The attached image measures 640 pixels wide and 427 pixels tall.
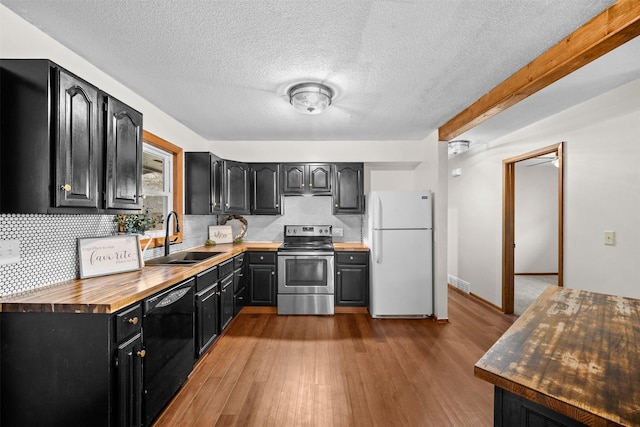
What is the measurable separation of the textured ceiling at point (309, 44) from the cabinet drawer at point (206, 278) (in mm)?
1640

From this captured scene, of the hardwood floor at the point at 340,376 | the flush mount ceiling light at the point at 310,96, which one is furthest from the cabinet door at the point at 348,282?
the flush mount ceiling light at the point at 310,96

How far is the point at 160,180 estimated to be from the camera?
3295mm

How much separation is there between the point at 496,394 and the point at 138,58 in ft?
8.96

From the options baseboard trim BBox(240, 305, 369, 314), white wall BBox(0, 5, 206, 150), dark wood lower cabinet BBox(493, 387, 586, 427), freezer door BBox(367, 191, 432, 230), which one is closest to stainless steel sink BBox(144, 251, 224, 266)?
baseboard trim BBox(240, 305, 369, 314)

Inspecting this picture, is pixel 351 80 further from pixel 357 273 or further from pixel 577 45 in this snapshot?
pixel 357 273

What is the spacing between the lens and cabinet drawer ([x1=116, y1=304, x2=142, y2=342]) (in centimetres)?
153

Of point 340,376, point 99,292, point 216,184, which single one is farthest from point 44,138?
point 340,376

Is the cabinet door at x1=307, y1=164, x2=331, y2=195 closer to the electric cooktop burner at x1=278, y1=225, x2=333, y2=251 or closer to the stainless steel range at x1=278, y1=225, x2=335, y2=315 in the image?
the electric cooktop burner at x1=278, y1=225, x2=333, y2=251

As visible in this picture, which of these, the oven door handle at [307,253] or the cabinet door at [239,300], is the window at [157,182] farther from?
the oven door handle at [307,253]

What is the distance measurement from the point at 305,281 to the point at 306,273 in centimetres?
11

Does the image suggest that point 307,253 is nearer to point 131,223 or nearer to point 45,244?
point 131,223

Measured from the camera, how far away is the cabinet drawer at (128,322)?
1532 millimetres

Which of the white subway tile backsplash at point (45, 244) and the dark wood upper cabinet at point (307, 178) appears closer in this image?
the white subway tile backsplash at point (45, 244)

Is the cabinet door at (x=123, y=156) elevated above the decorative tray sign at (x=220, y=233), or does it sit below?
above
